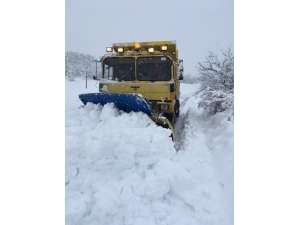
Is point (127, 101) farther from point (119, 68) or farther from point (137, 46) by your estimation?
point (137, 46)

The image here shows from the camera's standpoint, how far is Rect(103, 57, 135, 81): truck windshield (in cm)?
493

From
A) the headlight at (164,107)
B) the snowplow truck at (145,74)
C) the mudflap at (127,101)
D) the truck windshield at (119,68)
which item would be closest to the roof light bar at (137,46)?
the snowplow truck at (145,74)

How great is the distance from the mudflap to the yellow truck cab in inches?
28.1

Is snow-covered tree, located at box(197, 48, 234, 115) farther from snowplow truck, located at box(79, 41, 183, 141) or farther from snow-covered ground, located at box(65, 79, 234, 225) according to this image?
snow-covered ground, located at box(65, 79, 234, 225)

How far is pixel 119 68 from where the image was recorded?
5.01 metres

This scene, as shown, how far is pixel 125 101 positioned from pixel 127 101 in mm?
36

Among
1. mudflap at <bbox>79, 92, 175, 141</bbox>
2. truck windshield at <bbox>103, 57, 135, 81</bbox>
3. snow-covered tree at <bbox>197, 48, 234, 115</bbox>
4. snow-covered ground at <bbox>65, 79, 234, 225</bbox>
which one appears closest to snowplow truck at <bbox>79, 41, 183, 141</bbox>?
truck windshield at <bbox>103, 57, 135, 81</bbox>

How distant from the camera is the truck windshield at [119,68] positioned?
4.93 meters

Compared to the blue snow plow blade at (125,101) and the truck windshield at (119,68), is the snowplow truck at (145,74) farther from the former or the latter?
the blue snow plow blade at (125,101)

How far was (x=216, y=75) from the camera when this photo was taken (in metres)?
5.57
